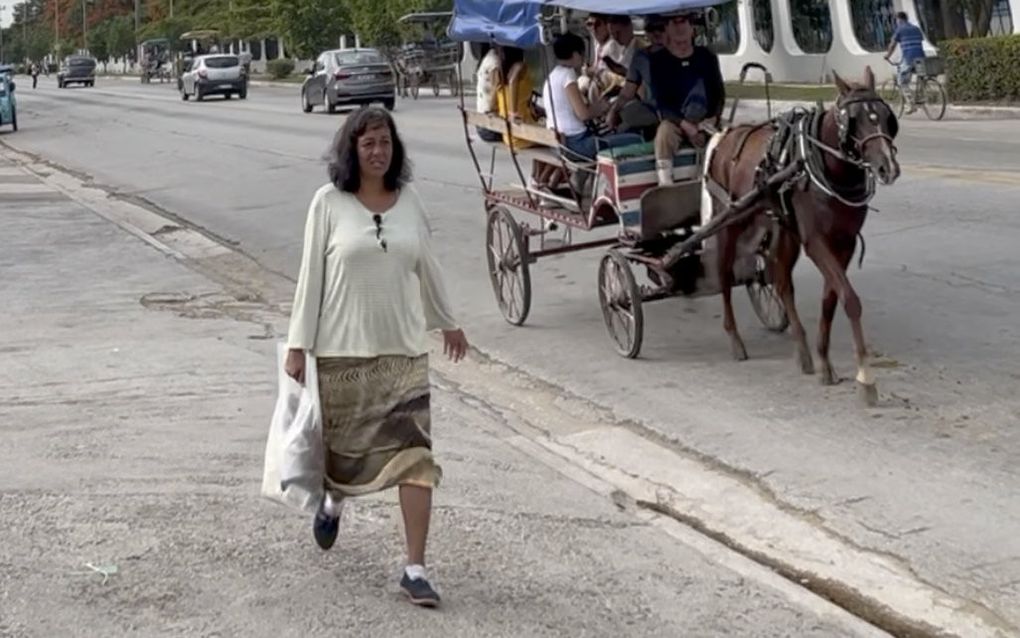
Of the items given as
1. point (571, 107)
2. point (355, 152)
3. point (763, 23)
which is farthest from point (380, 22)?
point (355, 152)

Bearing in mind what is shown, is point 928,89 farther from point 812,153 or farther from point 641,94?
point 812,153

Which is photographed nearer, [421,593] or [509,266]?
[421,593]

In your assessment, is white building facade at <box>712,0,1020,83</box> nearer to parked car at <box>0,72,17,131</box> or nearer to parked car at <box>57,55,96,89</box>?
parked car at <box>0,72,17,131</box>

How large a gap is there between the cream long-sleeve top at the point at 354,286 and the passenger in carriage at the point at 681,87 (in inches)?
177

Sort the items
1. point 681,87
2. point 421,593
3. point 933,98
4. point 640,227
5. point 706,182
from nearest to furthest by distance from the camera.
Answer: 1. point 421,593
2. point 706,182
3. point 640,227
4. point 681,87
5. point 933,98

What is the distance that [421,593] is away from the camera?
565cm

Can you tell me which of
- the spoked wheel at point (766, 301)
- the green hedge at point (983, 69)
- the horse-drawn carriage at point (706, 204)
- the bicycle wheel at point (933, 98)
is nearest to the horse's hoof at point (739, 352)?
the horse-drawn carriage at point (706, 204)

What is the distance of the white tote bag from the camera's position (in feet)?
18.7

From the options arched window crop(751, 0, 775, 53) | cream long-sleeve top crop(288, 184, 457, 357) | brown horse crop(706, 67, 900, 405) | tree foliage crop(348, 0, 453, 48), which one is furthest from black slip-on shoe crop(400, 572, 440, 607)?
tree foliage crop(348, 0, 453, 48)

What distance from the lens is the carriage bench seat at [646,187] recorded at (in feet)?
32.6

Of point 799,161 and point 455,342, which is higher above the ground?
point 799,161

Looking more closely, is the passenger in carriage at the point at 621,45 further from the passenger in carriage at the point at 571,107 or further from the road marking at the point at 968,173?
the road marking at the point at 968,173

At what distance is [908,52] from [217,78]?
34723 millimetres

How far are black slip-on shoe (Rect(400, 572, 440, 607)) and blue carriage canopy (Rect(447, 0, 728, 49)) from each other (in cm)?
494
